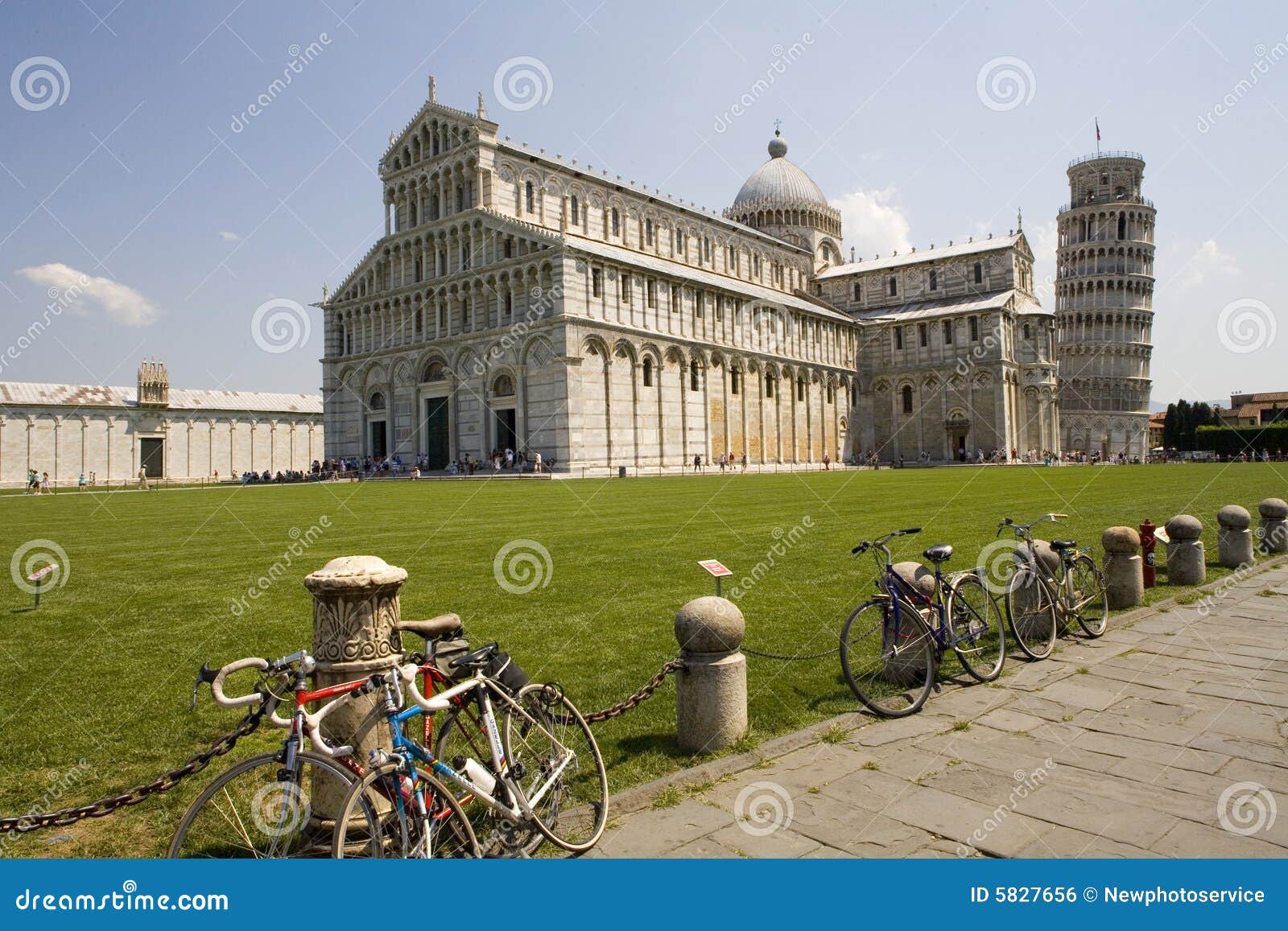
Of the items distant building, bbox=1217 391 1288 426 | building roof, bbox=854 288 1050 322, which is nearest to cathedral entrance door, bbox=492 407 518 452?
building roof, bbox=854 288 1050 322

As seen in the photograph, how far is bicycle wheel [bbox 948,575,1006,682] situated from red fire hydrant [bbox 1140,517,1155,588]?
13.9ft

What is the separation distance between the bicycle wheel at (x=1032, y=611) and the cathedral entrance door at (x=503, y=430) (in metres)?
37.7

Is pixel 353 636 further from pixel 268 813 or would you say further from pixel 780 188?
pixel 780 188

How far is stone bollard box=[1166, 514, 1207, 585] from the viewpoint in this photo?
10.4 metres

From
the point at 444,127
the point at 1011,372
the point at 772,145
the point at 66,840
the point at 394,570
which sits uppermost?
the point at 772,145

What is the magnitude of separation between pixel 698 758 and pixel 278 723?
2507 millimetres

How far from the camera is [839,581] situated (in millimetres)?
10031

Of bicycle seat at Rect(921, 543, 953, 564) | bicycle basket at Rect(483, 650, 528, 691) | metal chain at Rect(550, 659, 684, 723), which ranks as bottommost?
metal chain at Rect(550, 659, 684, 723)

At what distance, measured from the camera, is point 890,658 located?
20.4 feet

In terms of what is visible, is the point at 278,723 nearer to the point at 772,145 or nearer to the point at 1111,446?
the point at 772,145

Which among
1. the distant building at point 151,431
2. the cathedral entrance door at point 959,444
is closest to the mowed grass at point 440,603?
the distant building at point 151,431

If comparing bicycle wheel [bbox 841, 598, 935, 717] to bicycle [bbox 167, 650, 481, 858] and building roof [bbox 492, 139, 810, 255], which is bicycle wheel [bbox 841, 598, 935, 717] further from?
building roof [bbox 492, 139, 810, 255]

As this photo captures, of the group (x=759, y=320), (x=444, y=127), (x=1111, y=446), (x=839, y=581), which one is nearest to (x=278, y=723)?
(x=839, y=581)

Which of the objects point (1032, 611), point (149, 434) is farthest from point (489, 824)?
point (149, 434)
